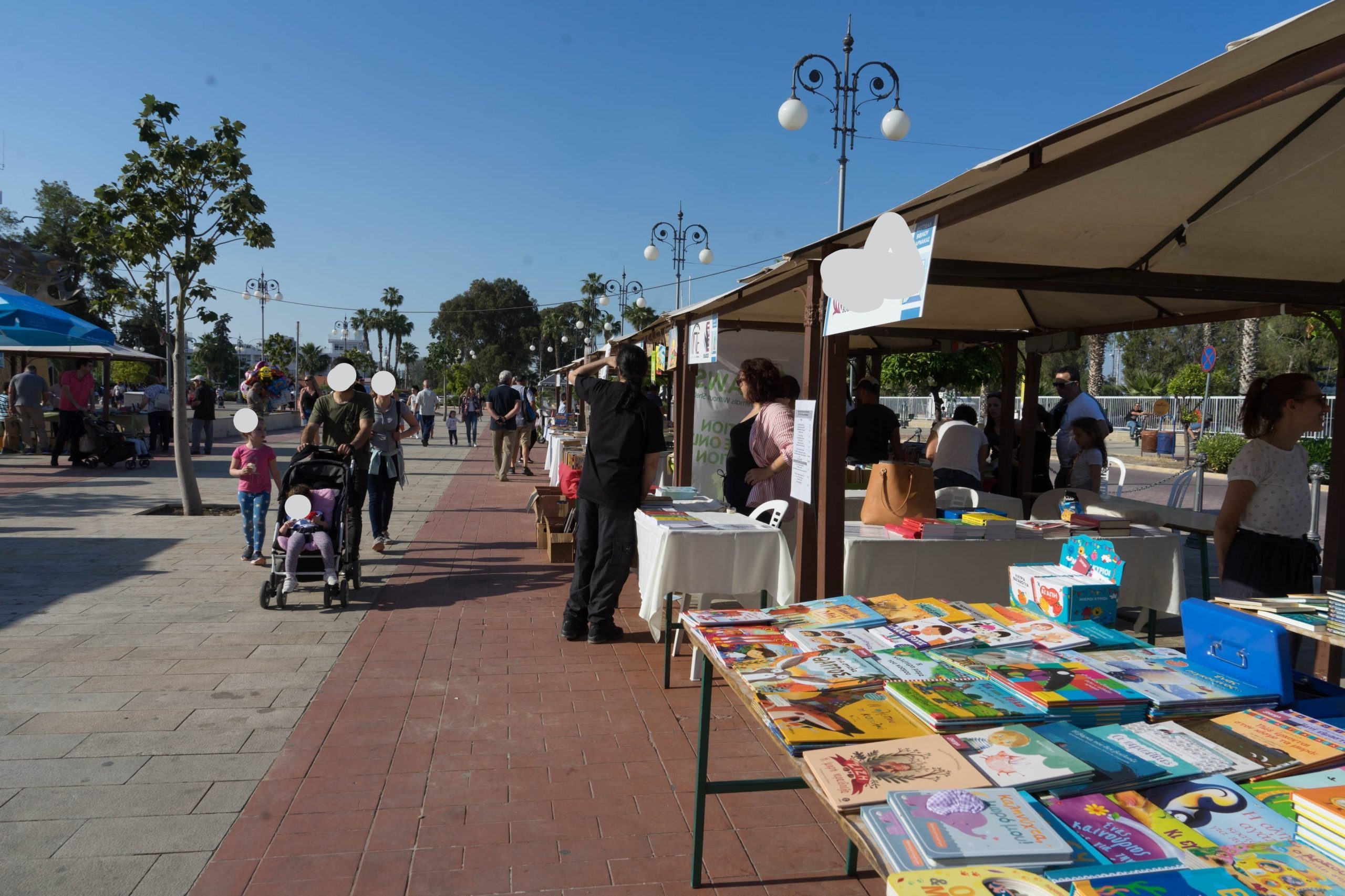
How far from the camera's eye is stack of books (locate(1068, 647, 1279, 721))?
215cm

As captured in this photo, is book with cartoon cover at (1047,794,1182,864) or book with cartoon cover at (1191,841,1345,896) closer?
book with cartoon cover at (1191,841,1345,896)

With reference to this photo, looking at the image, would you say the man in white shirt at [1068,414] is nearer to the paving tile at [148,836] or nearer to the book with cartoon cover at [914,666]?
the book with cartoon cover at [914,666]

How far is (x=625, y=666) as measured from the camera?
500 centimetres

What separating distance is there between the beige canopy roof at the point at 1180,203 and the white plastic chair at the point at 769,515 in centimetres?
142

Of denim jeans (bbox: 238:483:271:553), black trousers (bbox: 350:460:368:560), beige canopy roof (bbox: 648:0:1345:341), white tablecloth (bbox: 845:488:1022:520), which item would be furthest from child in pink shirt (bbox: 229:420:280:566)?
white tablecloth (bbox: 845:488:1022:520)

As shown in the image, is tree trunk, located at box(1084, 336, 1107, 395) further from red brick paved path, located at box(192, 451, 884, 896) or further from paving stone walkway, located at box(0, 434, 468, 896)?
red brick paved path, located at box(192, 451, 884, 896)

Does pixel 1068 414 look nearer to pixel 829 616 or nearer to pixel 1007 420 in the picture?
pixel 1007 420

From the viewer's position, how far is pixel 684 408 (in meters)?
8.91

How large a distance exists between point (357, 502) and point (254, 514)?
4.03 ft

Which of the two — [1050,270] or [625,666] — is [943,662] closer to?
[625,666]

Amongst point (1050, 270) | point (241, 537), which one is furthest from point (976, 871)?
point (241, 537)

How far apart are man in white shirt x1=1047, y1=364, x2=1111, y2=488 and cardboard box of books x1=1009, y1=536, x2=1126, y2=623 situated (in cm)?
438

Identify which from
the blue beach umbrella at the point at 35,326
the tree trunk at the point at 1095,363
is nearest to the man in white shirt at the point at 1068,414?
the blue beach umbrella at the point at 35,326

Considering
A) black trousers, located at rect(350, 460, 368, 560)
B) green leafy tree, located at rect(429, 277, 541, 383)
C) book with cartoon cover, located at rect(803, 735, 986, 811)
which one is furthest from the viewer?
green leafy tree, located at rect(429, 277, 541, 383)
